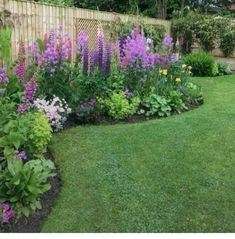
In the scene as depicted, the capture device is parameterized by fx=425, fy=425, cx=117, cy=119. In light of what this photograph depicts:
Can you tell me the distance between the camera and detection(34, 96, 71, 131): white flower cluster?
515cm

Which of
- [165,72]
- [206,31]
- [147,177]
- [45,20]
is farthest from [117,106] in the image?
[206,31]

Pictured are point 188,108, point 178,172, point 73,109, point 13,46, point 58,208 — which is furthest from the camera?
point 188,108

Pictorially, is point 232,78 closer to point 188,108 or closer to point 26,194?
point 188,108

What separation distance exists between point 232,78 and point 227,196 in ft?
25.5

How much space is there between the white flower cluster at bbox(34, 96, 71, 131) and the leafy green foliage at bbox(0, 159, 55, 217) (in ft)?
5.55

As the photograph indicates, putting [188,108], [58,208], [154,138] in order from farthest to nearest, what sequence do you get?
1. [188,108]
2. [154,138]
3. [58,208]

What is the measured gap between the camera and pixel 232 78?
11.1 metres

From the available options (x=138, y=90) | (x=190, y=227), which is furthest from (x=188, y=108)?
(x=190, y=227)

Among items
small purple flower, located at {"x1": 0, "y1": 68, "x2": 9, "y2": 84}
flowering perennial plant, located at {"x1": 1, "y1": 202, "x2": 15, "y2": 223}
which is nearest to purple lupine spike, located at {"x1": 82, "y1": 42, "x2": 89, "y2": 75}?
small purple flower, located at {"x1": 0, "y1": 68, "x2": 9, "y2": 84}

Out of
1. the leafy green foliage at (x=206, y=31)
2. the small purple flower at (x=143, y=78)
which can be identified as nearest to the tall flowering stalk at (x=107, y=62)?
the small purple flower at (x=143, y=78)

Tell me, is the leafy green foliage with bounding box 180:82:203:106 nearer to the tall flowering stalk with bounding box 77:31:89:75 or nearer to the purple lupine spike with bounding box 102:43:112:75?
the purple lupine spike with bounding box 102:43:112:75

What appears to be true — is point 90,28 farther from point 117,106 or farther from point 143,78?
point 117,106

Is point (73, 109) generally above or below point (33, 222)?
above

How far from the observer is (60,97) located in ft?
18.4
